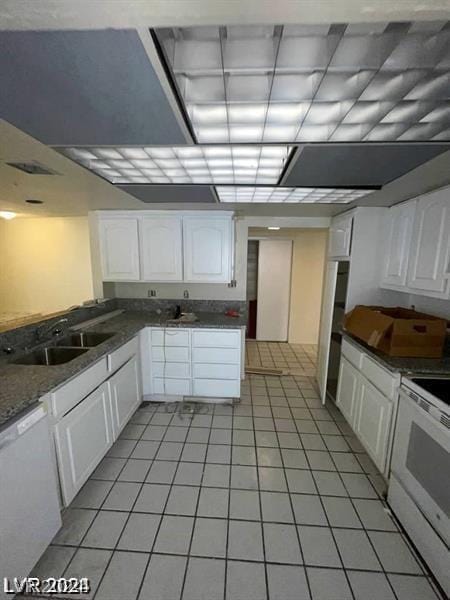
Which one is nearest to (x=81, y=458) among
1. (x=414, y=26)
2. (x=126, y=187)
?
(x=126, y=187)

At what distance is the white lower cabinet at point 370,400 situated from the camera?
1.78m

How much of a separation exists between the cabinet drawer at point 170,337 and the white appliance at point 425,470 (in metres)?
1.95

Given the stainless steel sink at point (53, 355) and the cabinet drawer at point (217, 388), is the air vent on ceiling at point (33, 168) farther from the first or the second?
the cabinet drawer at point (217, 388)

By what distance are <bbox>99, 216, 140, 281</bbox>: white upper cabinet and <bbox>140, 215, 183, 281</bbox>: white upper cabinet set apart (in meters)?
0.09

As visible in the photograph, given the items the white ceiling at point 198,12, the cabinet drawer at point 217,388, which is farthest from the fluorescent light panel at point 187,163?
the cabinet drawer at point 217,388

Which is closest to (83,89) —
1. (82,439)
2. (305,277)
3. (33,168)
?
(33,168)

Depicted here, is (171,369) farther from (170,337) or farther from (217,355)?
(217,355)

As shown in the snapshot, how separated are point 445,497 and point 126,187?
105 inches

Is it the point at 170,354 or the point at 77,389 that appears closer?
the point at 77,389

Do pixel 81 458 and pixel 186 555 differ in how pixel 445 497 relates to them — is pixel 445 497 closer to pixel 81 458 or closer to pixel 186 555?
pixel 186 555

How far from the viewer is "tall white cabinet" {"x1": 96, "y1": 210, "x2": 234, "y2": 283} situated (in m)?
2.96

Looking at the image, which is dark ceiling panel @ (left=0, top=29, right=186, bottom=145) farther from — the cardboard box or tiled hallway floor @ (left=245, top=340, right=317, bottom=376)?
tiled hallway floor @ (left=245, top=340, right=317, bottom=376)

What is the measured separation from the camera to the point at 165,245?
3010mm

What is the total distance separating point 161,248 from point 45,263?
2.03 m
